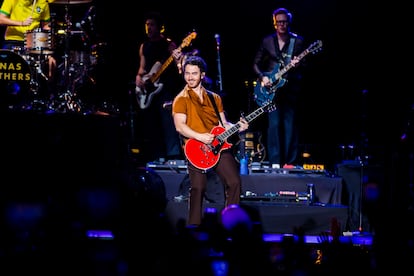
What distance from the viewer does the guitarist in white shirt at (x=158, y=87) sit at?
10.6 meters

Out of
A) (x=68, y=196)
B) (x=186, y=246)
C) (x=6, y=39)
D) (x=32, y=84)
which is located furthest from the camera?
(x=6, y=39)

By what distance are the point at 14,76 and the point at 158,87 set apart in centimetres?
238

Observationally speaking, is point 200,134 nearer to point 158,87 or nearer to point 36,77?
point 158,87

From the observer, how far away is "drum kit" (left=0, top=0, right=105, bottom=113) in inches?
376

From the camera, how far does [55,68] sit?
10867mm

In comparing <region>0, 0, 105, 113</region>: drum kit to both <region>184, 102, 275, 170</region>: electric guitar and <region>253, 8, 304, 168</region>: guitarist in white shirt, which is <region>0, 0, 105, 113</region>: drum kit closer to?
<region>184, 102, 275, 170</region>: electric guitar

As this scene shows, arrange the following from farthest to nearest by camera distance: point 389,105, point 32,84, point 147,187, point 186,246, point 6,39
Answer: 1. point 389,105
2. point 6,39
3. point 32,84
4. point 147,187
5. point 186,246

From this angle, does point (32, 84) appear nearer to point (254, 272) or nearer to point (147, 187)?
point (147, 187)

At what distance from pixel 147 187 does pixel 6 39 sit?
404 cm

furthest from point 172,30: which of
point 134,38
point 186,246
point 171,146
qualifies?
point 186,246

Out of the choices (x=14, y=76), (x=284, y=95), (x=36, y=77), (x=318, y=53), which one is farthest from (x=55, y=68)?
(x=318, y=53)

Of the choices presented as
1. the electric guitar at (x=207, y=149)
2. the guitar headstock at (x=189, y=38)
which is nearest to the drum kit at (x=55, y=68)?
the guitar headstock at (x=189, y=38)

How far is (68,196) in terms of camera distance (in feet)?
24.8

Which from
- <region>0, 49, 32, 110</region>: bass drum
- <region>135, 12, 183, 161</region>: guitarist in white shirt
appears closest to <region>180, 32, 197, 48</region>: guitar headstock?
<region>135, 12, 183, 161</region>: guitarist in white shirt
